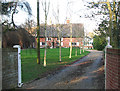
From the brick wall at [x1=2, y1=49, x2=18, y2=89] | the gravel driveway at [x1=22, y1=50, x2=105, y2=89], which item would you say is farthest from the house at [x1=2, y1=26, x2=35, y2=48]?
the gravel driveway at [x1=22, y1=50, x2=105, y2=89]

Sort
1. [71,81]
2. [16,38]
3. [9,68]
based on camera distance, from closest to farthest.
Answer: [9,68], [16,38], [71,81]

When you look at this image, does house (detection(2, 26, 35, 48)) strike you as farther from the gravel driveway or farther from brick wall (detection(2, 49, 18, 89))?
the gravel driveway

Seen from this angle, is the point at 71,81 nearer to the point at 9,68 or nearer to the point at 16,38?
the point at 9,68

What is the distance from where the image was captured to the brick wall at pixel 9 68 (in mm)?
6852

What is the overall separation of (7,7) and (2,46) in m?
2.39

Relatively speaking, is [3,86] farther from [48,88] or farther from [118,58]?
[118,58]

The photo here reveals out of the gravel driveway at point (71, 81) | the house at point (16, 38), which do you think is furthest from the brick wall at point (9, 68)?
the gravel driveway at point (71, 81)

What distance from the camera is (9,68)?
7203 millimetres

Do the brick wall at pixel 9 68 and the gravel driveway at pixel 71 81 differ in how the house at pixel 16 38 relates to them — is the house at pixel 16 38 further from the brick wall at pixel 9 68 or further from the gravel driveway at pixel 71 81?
the gravel driveway at pixel 71 81

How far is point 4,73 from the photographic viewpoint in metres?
6.82

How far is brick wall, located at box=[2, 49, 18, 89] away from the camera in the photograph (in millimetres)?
6852

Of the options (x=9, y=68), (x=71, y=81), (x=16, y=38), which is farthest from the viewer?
(x=71, y=81)

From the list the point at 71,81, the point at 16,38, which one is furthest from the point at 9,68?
the point at 71,81

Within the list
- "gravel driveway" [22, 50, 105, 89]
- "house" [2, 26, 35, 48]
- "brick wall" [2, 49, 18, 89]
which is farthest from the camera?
"gravel driveway" [22, 50, 105, 89]
